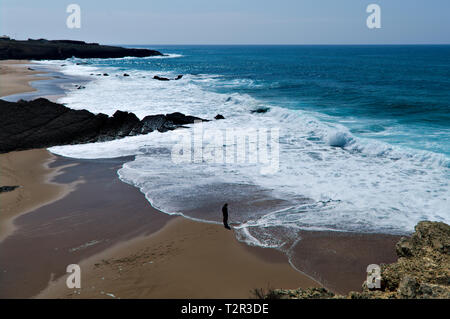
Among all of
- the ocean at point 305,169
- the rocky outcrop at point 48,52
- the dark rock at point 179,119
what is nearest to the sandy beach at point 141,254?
the ocean at point 305,169

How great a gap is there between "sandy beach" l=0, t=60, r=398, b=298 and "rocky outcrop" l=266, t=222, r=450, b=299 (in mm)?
1343

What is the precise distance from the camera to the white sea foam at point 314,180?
32.1 feet

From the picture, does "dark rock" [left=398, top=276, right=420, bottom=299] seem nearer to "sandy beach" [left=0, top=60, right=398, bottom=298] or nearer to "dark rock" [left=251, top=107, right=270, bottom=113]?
"sandy beach" [left=0, top=60, right=398, bottom=298]

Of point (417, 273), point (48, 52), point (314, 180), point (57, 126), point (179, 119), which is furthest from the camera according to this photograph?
point (48, 52)

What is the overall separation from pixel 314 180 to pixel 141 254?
725cm

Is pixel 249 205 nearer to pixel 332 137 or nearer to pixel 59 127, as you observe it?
pixel 332 137

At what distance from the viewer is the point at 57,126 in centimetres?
1927

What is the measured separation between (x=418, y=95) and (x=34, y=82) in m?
45.0

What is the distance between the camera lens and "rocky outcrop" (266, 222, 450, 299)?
4926 mm

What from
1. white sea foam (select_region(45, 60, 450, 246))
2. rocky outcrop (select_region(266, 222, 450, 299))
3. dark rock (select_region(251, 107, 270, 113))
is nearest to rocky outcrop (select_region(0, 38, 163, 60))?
dark rock (select_region(251, 107, 270, 113))

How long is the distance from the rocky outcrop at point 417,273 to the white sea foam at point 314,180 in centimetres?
255

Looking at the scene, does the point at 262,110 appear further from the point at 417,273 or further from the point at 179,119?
the point at 417,273

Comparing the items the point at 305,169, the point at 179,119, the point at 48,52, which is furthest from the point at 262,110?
the point at 48,52
